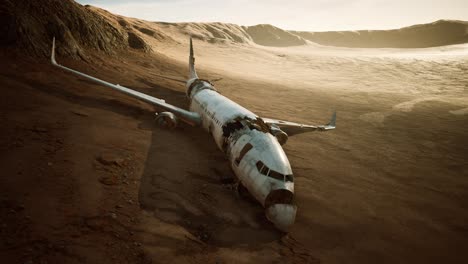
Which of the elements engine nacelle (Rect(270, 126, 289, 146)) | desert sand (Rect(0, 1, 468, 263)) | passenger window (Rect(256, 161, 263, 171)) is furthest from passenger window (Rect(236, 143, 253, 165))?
engine nacelle (Rect(270, 126, 289, 146))

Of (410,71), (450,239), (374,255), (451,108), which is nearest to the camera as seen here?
(374,255)

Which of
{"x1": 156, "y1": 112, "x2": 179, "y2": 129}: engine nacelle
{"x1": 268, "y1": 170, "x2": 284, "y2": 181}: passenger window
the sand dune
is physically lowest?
{"x1": 268, "y1": 170, "x2": 284, "y2": 181}: passenger window

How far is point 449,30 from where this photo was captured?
147750 mm

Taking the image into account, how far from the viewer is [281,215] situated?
11.2m

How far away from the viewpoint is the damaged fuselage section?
37.9 feet

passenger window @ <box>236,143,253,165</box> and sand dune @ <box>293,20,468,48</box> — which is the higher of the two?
sand dune @ <box>293,20,468,48</box>

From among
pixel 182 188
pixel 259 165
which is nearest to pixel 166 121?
pixel 182 188

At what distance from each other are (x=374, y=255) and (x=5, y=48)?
111 ft

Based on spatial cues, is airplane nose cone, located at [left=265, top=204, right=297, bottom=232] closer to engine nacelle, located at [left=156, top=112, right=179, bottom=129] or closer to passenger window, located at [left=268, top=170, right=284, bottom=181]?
passenger window, located at [left=268, top=170, right=284, bottom=181]

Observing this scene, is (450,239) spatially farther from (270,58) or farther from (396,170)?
(270,58)

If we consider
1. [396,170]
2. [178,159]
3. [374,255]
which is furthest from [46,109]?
[396,170]

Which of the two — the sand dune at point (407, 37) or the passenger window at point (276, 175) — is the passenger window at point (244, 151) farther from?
the sand dune at point (407, 37)

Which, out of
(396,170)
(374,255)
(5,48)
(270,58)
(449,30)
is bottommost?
(374,255)

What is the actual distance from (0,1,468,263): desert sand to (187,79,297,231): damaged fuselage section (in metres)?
0.98
